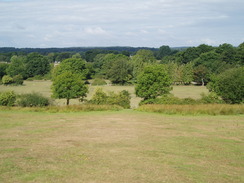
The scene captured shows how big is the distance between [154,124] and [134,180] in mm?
14096

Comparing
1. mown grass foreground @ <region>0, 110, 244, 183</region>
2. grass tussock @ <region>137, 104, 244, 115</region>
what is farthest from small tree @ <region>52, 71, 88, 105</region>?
mown grass foreground @ <region>0, 110, 244, 183</region>

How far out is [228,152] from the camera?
52.4 ft

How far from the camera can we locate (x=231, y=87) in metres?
41.8

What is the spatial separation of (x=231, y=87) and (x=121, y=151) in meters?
30.1

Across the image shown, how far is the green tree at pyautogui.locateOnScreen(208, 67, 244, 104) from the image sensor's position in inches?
→ 1624

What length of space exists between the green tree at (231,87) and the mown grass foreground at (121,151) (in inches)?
628

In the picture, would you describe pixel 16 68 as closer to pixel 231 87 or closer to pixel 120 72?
pixel 120 72

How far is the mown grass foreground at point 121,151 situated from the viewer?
11.5 meters

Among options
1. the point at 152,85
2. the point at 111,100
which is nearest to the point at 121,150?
the point at 111,100

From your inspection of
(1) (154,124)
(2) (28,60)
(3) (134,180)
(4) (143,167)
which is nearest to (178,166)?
(4) (143,167)

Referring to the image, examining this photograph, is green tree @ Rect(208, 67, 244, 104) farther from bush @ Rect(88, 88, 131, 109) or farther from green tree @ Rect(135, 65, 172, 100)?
bush @ Rect(88, 88, 131, 109)

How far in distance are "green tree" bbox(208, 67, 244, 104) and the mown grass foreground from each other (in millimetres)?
15957

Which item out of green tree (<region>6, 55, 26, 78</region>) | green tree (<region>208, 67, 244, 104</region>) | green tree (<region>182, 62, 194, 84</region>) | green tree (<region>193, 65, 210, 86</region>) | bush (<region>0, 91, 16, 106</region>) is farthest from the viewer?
green tree (<region>6, 55, 26, 78</region>)

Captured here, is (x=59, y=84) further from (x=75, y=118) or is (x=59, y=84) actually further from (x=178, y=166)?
(x=178, y=166)
